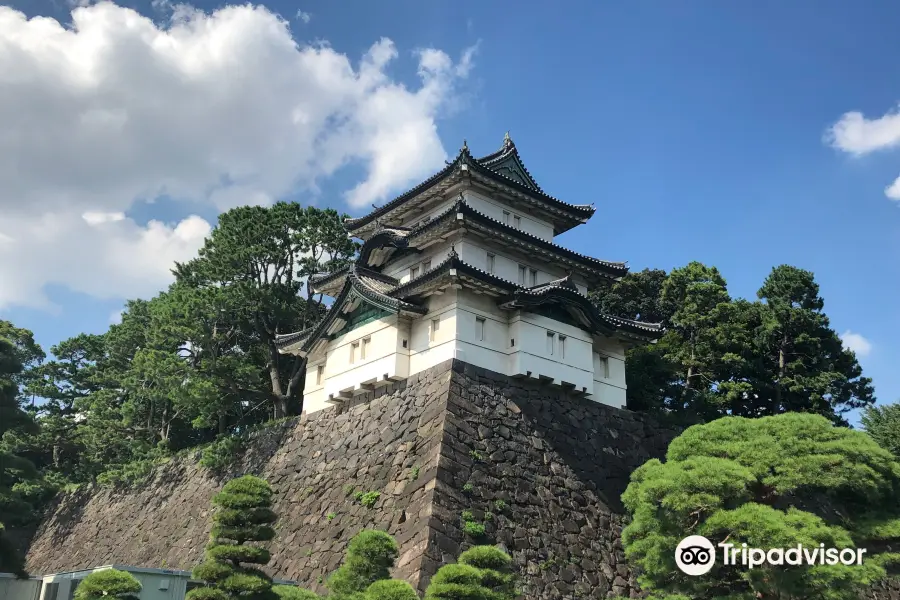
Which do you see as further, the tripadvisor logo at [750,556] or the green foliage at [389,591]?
the tripadvisor logo at [750,556]

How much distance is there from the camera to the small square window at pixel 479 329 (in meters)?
20.2

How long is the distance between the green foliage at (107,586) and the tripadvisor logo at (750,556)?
377 inches

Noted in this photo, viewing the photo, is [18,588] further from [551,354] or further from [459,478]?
[551,354]

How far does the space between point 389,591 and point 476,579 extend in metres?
1.41

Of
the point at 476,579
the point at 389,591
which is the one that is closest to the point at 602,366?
the point at 476,579

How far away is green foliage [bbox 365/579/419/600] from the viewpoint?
11.9 metres

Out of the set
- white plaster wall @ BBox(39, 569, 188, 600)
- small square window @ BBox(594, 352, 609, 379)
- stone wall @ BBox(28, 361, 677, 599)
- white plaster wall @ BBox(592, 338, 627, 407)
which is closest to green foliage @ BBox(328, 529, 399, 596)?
stone wall @ BBox(28, 361, 677, 599)

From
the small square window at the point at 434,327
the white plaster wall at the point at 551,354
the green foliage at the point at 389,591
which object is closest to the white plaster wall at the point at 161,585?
the green foliage at the point at 389,591

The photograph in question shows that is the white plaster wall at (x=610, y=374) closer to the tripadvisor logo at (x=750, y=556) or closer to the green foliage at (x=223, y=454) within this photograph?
the tripadvisor logo at (x=750, y=556)

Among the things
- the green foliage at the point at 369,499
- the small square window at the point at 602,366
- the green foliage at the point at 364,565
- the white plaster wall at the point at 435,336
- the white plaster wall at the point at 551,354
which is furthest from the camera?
the small square window at the point at 602,366

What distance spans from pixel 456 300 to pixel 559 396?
13.0ft

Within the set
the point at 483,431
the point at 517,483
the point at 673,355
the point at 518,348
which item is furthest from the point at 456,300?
the point at 673,355

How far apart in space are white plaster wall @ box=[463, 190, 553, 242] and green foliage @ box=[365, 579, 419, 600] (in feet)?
45.8

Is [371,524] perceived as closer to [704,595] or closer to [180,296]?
[704,595]
